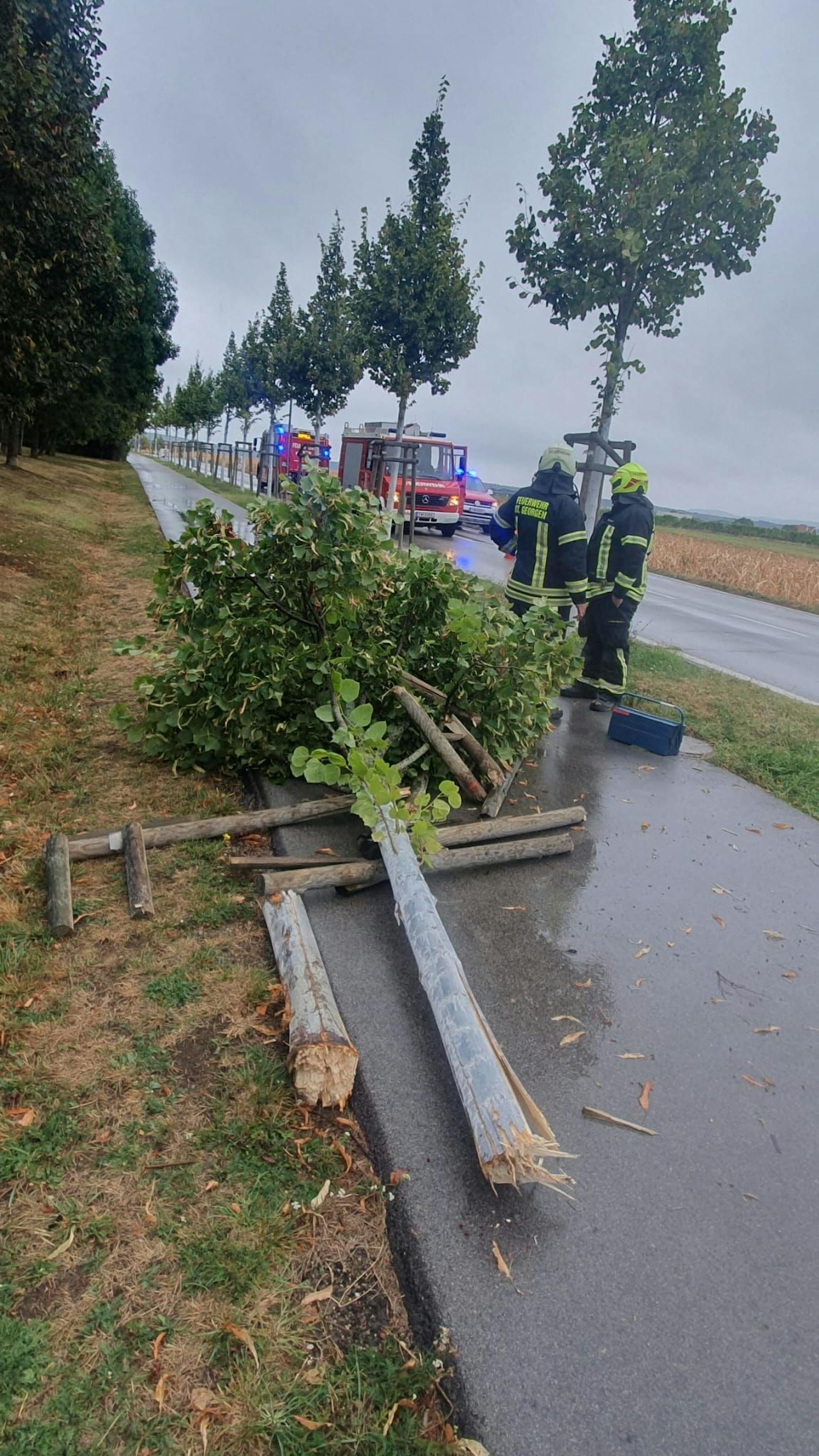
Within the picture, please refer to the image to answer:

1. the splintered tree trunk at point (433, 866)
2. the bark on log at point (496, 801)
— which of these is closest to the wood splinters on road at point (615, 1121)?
the splintered tree trunk at point (433, 866)

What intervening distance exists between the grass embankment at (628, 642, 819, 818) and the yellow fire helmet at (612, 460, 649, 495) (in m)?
2.07

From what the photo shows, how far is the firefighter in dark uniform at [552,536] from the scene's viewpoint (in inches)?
263

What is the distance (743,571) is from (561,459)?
19.0 m

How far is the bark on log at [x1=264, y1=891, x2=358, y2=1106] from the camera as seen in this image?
246cm

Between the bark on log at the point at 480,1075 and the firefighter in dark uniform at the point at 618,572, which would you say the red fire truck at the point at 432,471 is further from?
the bark on log at the point at 480,1075

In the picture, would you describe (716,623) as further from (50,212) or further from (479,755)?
(50,212)

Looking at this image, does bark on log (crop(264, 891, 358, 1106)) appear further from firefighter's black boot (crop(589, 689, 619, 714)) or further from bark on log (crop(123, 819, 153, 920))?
firefighter's black boot (crop(589, 689, 619, 714))

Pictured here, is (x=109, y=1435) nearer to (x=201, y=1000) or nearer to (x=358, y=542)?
(x=201, y=1000)

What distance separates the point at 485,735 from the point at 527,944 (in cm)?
185

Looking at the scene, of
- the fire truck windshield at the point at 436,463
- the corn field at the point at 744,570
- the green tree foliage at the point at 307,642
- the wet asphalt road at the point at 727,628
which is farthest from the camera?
the fire truck windshield at the point at 436,463

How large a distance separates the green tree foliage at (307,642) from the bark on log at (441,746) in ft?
0.68

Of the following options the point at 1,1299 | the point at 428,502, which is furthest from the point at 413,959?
the point at 428,502

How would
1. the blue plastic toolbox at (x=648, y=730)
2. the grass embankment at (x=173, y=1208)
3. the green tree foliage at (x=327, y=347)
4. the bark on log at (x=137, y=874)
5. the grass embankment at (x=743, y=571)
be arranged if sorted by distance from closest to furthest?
the grass embankment at (x=173, y=1208) → the bark on log at (x=137, y=874) → the blue plastic toolbox at (x=648, y=730) → the grass embankment at (x=743, y=571) → the green tree foliage at (x=327, y=347)

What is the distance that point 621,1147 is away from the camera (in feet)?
7.89
